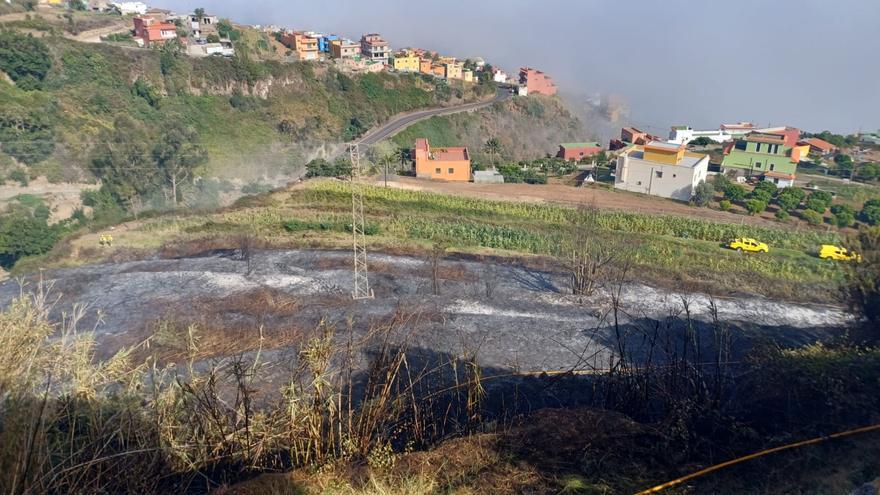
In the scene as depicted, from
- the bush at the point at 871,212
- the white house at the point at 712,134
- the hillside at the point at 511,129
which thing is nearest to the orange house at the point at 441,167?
the hillside at the point at 511,129

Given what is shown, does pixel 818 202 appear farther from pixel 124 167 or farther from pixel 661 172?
pixel 124 167

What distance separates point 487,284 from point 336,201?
502 inches

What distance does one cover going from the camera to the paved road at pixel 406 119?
48281 millimetres

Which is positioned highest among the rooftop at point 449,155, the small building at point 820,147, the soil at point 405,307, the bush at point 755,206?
the small building at point 820,147

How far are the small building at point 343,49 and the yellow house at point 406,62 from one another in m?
4.90

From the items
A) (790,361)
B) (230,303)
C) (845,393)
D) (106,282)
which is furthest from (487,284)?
(106,282)

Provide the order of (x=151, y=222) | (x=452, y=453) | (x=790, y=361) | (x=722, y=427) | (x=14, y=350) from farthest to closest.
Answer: (x=151, y=222), (x=790, y=361), (x=722, y=427), (x=452, y=453), (x=14, y=350)

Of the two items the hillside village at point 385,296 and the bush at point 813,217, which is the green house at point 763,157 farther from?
the bush at point 813,217

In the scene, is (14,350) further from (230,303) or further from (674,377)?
(230,303)

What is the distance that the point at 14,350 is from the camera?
17.4 feet

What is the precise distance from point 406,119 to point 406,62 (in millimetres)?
15249

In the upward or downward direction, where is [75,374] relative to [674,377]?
upward

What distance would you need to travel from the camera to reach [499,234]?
2341 cm

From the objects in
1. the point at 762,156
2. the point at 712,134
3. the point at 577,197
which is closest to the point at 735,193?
the point at 577,197
